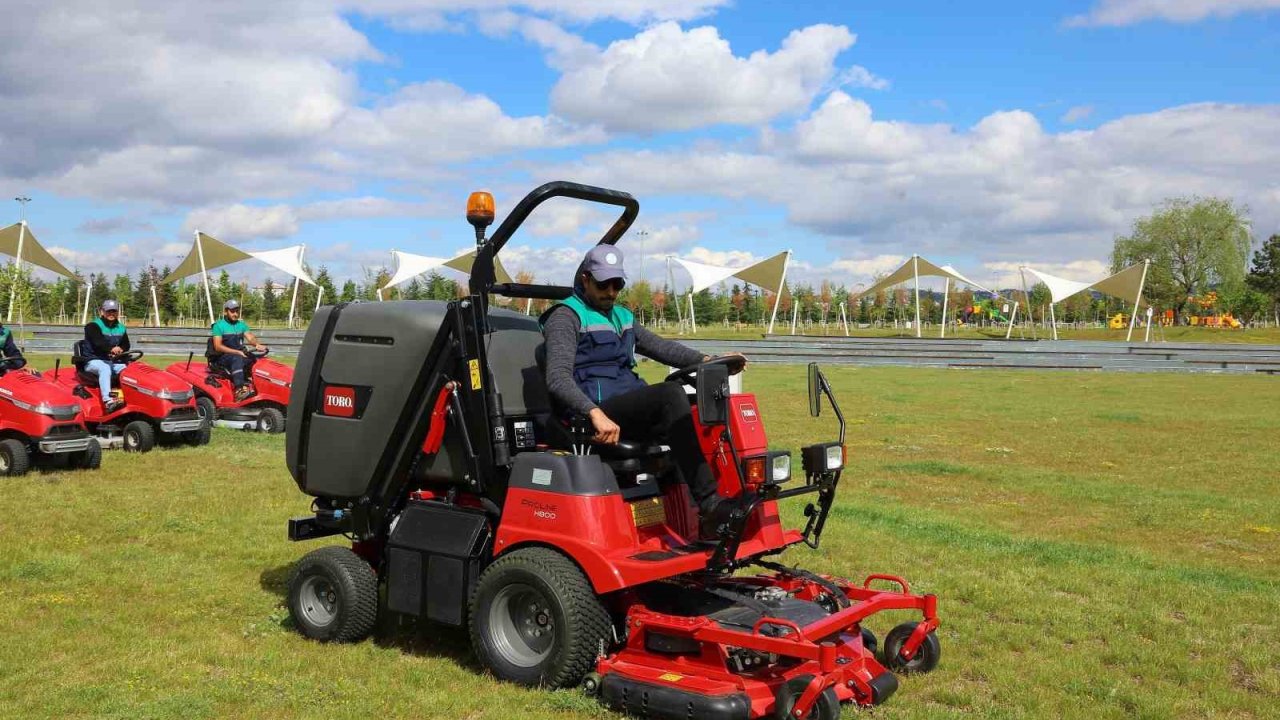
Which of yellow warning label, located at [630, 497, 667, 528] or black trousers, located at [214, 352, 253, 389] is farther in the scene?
black trousers, located at [214, 352, 253, 389]

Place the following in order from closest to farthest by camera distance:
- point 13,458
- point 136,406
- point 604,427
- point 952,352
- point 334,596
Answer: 1. point 604,427
2. point 334,596
3. point 13,458
4. point 136,406
5. point 952,352

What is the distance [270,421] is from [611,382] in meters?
12.5

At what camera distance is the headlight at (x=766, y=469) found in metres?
5.09

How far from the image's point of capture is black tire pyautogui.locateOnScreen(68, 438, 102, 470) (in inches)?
486

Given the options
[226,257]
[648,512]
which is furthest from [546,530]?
[226,257]

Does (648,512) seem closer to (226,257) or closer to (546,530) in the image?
(546,530)

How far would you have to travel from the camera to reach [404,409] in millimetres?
5910

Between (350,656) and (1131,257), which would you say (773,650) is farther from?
(1131,257)

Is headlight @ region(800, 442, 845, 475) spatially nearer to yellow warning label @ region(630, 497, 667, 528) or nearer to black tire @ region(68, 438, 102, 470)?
yellow warning label @ region(630, 497, 667, 528)

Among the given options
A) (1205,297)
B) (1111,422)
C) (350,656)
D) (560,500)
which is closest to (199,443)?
(350,656)

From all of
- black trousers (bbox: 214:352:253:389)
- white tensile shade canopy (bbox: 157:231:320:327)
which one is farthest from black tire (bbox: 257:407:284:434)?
white tensile shade canopy (bbox: 157:231:320:327)

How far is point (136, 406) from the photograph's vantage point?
46.8ft

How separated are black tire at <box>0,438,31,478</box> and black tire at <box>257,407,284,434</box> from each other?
4810mm

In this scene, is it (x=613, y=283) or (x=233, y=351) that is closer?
(x=613, y=283)
